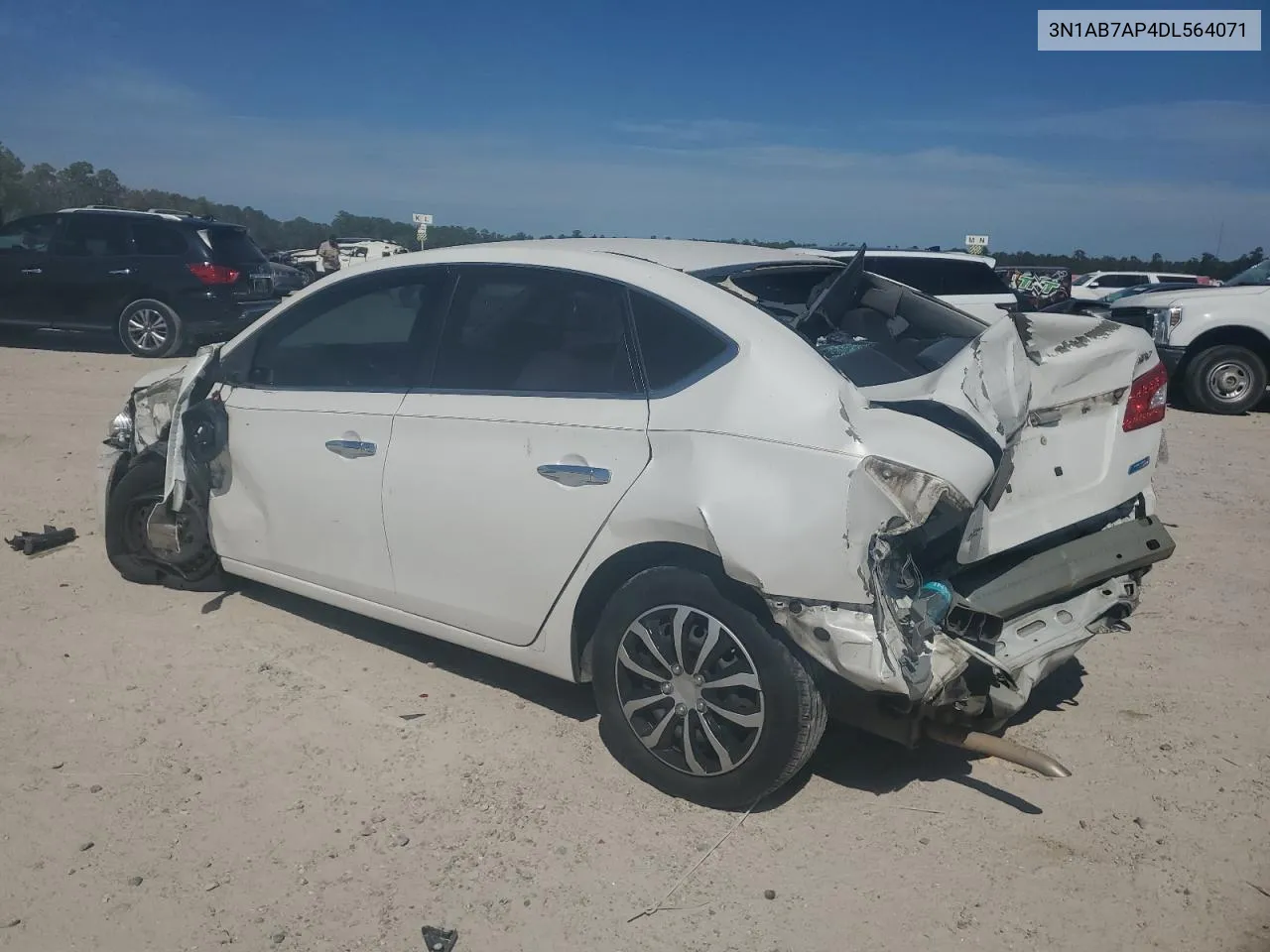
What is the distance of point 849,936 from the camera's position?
9.04 feet

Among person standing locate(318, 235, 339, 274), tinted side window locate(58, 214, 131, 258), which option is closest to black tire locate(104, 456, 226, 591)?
tinted side window locate(58, 214, 131, 258)

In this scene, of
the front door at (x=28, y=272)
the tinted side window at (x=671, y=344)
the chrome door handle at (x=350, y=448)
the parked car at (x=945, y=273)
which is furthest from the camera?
the front door at (x=28, y=272)

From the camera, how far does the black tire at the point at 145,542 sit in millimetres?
4863

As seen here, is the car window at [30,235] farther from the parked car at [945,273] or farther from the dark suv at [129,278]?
the parked car at [945,273]

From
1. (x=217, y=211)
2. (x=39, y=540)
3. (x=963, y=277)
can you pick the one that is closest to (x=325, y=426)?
(x=39, y=540)

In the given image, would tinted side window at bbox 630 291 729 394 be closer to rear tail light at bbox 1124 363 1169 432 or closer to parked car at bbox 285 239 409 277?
rear tail light at bbox 1124 363 1169 432

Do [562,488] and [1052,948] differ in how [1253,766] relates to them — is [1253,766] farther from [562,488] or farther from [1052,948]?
[562,488]

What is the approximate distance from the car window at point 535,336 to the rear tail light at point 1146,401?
1702mm

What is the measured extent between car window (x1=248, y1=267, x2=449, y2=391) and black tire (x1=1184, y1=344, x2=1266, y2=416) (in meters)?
10.1

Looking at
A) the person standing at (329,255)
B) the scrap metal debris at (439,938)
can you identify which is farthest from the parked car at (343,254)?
the scrap metal debris at (439,938)

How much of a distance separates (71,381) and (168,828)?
972 centimetres

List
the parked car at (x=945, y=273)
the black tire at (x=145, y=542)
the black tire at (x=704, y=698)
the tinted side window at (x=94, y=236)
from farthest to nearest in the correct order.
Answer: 1. the tinted side window at (x=94, y=236)
2. the parked car at (x=945, y=273)
3. the black tire at (x=145, y=542)
4. the black tire at (x=704, y=698)

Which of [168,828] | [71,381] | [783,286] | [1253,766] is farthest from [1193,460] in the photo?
[71,381]

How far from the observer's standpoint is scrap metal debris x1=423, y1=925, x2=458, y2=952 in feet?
8.92
